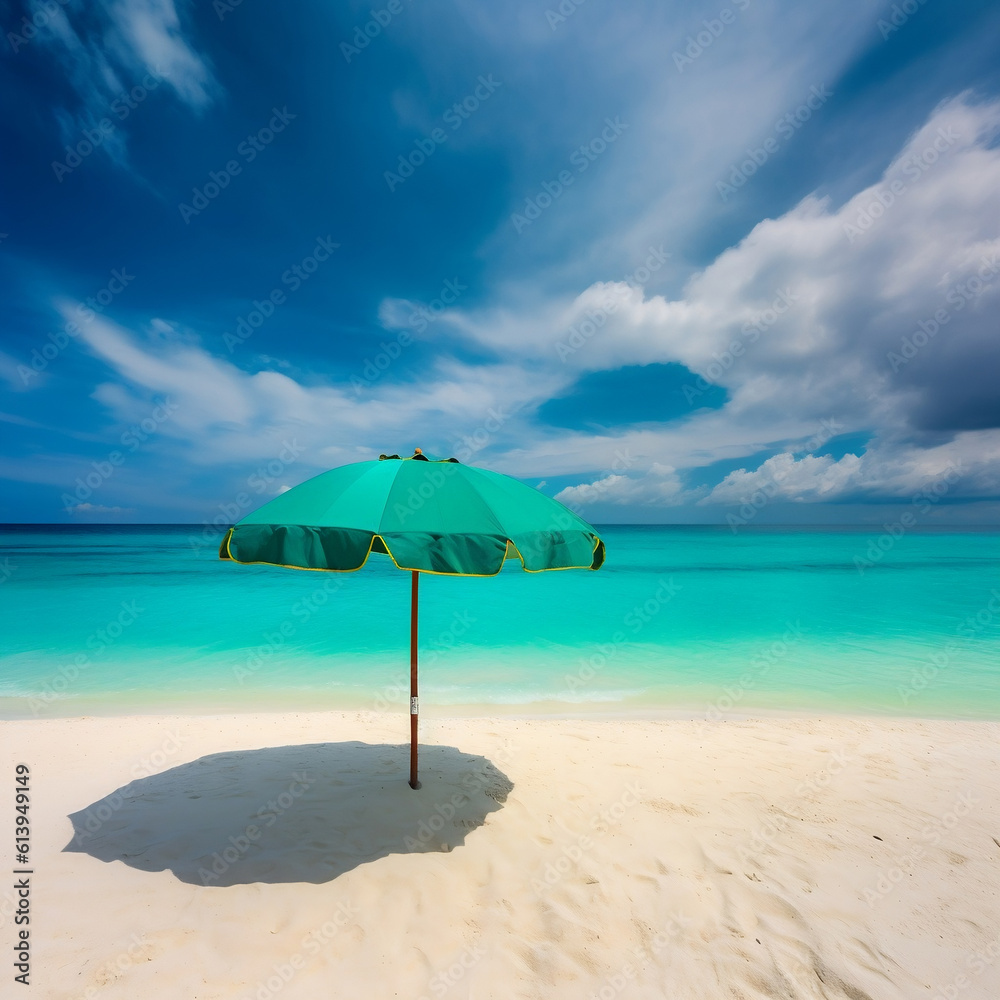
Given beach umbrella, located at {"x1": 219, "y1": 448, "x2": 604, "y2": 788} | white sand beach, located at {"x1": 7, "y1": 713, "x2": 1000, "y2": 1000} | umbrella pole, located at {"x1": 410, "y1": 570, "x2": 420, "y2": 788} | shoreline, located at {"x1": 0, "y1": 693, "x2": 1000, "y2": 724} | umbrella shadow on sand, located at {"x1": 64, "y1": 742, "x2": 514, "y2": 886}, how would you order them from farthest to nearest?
1. shoreline, located at {"x1": 0, "y1": 693, "x2": 1000, "y2": 724}
2. umbrella pole, located at {"x1": 410, "y1": 570, "x2": 420, "y2": 788}
3. umbrella shadow on sand, located at {"x1": 64, "y1": 742, "x2": 514, "y2": 886}
4. beach umbrella, located at {"x1": 219, "y1": 448, "x2": 604, "y2": 788}
5. white sand beach, located at {"x1": 7, "y1": 713, "x2": 1000, "y2": 1000}

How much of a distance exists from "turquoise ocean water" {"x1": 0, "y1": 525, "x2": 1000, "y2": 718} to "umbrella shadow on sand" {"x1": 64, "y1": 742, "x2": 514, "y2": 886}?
289 centimetres

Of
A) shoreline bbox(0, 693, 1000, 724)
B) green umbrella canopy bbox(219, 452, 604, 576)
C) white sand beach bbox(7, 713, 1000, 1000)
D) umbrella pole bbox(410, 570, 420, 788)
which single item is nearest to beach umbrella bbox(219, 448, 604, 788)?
green umbrella canopy bbox(219, 452, 604, 576)

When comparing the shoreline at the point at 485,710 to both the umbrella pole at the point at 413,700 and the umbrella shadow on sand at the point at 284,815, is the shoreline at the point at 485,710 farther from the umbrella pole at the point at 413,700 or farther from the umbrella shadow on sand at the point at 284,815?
the umbrella pole at the point at 413,700

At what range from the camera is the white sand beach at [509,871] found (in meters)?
2.70

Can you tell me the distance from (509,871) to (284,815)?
6.23 ft

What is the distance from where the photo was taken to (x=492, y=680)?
383 inches

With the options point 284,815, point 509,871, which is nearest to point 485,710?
point 284,815

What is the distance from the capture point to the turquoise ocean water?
8.55 meters

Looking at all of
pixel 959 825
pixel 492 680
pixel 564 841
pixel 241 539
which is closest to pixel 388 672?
pixel 492 680

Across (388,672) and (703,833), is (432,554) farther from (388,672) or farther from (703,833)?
(388,672)

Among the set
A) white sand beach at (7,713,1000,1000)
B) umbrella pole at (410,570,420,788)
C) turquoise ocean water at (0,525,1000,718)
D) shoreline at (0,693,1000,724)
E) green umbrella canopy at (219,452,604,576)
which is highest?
green umbrella canopy at (219,452,604,576)

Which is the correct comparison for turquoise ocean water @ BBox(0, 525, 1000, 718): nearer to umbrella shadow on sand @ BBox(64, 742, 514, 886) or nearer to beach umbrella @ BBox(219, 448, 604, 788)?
umbrella shadow on sand @ BBox(64, 742, 514, 886)

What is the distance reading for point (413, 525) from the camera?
3031 millimetres

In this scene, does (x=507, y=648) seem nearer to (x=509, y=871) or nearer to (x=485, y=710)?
(x=485, y=710)
